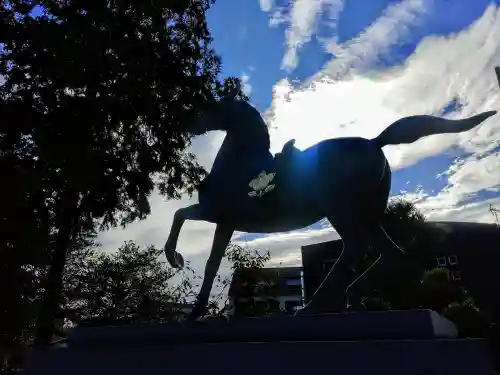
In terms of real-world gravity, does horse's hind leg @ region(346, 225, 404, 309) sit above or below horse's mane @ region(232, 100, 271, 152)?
below

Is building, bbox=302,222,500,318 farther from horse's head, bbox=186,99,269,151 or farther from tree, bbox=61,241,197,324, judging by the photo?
horse's head, bbox=186,99,269,151

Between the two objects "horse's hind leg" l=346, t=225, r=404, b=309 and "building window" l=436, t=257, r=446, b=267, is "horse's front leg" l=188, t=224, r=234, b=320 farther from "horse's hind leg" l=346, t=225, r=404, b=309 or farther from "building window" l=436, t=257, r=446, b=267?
"building window" l=436, t=257, r=446, b=267

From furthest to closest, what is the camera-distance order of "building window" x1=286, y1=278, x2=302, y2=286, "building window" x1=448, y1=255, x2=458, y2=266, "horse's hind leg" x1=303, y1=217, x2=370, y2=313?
"building window" x1=286, y1=278, x2=302, y2=286 < "building window" x1=448, y1=255, x2=458, y2=266 < "horse's hind leg" x1=303, y1=217, x2=370, y2=313

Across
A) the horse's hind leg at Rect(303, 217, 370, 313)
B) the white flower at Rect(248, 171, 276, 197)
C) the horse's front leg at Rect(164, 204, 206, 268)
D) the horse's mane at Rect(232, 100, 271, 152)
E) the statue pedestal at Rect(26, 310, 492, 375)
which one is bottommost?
the statue pedestal at Rect(26, 310, 492, 375)

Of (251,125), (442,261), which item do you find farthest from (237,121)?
(442,261)

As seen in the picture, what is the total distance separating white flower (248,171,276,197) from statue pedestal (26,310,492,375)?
141cm

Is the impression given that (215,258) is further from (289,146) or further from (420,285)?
(420,285)

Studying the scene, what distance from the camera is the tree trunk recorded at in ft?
23.6

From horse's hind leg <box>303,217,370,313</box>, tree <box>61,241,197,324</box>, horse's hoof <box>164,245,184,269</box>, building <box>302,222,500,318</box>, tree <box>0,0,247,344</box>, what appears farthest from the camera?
building <box>302,222,500,318</box>

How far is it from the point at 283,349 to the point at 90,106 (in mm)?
5075

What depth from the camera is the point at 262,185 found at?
185 inches

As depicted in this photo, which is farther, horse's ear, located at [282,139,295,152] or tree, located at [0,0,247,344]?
tree, located at [0,0,247,344]

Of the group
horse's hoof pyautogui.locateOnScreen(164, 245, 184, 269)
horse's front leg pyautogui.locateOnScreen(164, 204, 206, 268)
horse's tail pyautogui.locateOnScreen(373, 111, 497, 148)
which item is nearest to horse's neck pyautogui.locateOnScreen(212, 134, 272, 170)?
horse's front leg pyautogui.locateOnScreen(164, 204, 206, 268)

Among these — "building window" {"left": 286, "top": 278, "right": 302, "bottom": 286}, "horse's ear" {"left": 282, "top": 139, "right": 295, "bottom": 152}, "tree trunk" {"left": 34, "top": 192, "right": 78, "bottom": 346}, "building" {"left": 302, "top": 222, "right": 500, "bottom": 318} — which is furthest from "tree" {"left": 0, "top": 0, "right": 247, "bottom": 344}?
"building window" {"left": 286, "top": 278, "right": 302, "bottom": 286}
